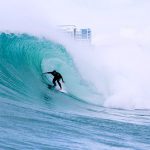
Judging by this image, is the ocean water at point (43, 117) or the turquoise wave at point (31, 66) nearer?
the ocean water at point (43, 117)

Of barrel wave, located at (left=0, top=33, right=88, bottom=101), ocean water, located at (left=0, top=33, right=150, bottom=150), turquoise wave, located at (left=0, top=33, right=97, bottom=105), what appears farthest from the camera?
barrel wave, located at (left=0, top=33, right=88, bottom=101)

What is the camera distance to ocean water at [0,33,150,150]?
8333 mm

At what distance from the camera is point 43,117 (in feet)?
35.4

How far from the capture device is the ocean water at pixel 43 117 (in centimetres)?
833

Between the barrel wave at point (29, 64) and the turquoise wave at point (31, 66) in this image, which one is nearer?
the turquoise wave at point (31, 66)

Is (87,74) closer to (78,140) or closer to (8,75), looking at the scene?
(8,75)

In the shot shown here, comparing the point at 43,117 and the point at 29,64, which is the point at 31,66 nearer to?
the point at 29,64

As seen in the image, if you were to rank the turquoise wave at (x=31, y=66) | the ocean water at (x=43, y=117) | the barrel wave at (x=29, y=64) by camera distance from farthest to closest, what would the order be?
the barrel wave at (x=29, y=64) → the turquoise wave at (x=31, y=66) → the ocean water at (x=43, y=117)

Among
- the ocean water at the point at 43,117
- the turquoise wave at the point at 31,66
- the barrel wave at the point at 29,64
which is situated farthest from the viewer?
the barrel wave at the point at 29,64

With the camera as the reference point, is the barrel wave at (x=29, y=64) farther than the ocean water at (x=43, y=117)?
Yes

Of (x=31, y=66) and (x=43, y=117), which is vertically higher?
(x=31, y=66)

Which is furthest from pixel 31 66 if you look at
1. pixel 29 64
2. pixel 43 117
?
pixel 43 117

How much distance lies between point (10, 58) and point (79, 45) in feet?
32.0

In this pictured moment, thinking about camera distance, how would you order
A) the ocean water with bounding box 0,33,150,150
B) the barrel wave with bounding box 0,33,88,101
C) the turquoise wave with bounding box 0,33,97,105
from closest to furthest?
the ocean water with bounding box 0,33,150,150 → the turquoise wave with bounding box 0,33,97,105 → the barrel wave with bounding box 0,33,88,101
